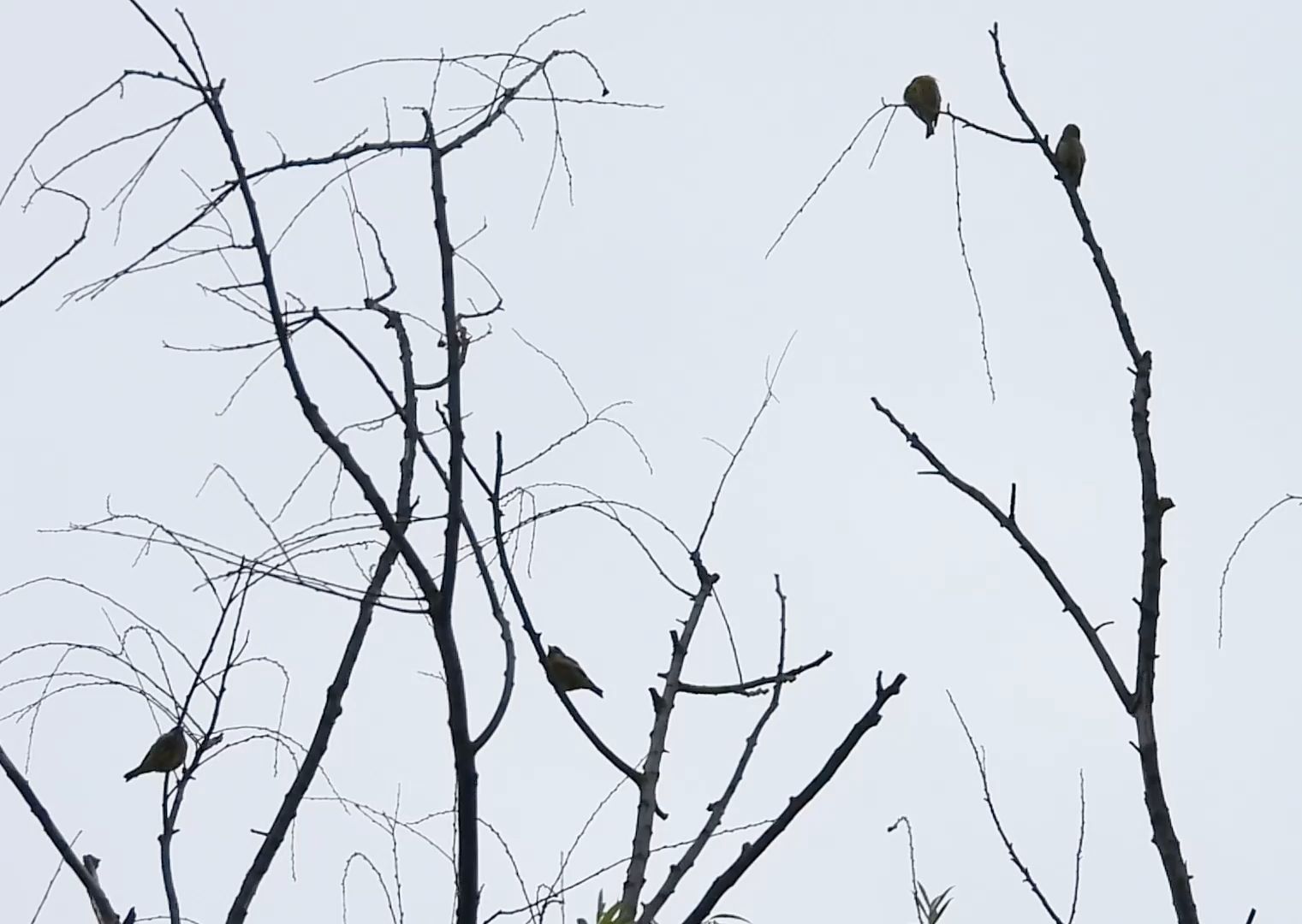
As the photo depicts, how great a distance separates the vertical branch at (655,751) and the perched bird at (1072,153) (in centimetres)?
115

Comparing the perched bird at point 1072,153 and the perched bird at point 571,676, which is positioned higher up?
the perched bird at point 1072,153

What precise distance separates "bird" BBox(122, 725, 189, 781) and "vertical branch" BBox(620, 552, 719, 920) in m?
0.92

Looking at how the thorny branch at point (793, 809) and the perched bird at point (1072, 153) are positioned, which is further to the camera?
the perched bird at point (1072, 153)

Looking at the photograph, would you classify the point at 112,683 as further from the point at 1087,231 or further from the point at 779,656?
the point at 1087,231

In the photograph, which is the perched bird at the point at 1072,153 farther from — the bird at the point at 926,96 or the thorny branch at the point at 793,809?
the thorny branch at the point at 793,809

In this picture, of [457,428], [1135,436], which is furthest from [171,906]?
[1135,436]

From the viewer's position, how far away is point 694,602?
3.47 m

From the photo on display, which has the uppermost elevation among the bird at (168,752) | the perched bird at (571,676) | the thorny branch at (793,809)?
the perched bird at (571,676)

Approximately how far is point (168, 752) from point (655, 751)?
0.95m

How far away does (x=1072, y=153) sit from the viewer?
11.6 ft

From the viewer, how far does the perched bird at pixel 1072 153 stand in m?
3.41

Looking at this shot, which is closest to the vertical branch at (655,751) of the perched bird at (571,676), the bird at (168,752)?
the perched bird at (571,676)

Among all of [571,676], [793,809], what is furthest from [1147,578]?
[571,676]

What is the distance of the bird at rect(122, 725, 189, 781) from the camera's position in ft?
10.4
